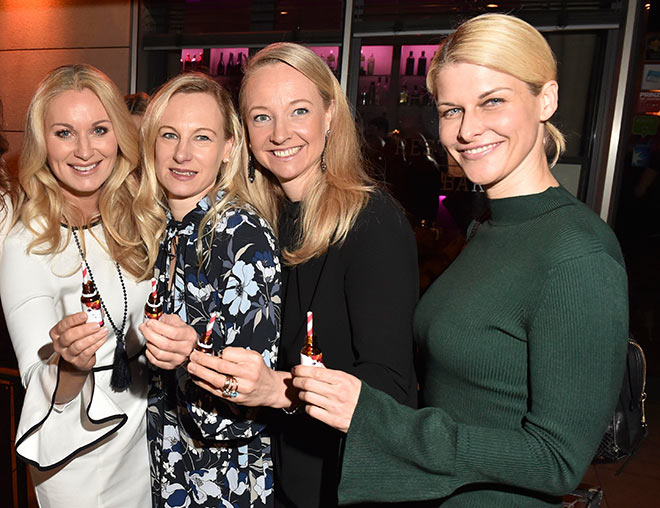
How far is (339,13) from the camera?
17.3 ft

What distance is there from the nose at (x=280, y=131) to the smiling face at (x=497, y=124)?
56 cm

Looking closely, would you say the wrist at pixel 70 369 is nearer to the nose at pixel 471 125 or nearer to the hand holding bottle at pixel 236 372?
the hand holding bottle at pixel 236 372

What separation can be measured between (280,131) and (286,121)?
4cm

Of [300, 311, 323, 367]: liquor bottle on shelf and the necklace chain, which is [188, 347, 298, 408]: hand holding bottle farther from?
the necklace chain

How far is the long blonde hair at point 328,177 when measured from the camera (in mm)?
1648

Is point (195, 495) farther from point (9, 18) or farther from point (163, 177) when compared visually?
point (9, 18)

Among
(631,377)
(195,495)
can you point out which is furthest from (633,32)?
(195,495)

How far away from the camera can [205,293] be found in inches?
64.9

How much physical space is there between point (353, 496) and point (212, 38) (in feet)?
18.6

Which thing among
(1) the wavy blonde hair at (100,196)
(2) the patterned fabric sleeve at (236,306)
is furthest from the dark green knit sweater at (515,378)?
(1) the wavy blonde hair at (100,196)

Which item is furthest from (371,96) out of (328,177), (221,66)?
(328,177)

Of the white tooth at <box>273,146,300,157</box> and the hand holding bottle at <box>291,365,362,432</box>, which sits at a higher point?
the white tooth at <box>273,146,300,157</box>

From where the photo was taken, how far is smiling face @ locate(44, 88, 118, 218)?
1950 mm

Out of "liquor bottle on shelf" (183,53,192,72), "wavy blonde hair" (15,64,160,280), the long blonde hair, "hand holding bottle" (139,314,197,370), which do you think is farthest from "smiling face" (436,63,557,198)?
"liquor bottle on shelf" (183,53,192,72)
